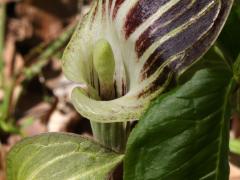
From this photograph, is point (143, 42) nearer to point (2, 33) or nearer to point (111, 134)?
point (111, 134)

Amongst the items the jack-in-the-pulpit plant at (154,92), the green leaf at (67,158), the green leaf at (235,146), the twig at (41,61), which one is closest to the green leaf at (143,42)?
the jack-in-the-pulpit plant at (154,92)

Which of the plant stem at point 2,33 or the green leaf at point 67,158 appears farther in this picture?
the plant stem at point 2,33

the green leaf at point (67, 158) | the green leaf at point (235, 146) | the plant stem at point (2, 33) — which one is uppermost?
the plant stem at point (2, 33)

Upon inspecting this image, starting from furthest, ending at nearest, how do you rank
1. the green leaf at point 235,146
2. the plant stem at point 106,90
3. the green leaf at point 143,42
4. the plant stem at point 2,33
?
the plant stem at point 2,33, the green leaf at point 235,146, the plant stem at point 106,90, the green leaf at point 143,42

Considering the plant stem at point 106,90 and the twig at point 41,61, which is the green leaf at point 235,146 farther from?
the twig at point 41,61

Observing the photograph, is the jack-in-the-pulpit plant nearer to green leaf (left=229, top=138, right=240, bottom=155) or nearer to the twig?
green leaf (left=229, top=138, right=240, bottom=155)

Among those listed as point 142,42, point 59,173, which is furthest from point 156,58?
point 59,173

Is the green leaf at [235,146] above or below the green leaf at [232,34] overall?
below
